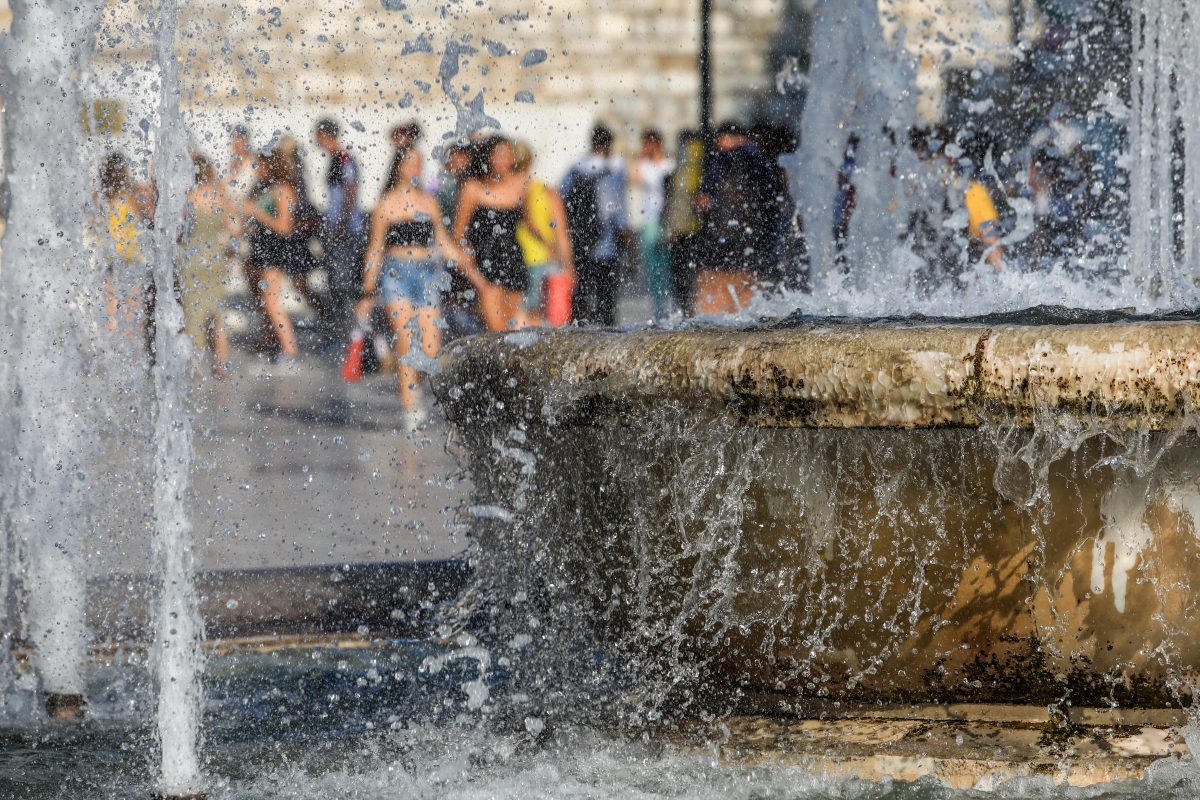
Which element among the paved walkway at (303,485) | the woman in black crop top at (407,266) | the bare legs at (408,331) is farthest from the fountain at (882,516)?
the bare legs at (408,331)

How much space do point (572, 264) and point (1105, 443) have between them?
292 inches

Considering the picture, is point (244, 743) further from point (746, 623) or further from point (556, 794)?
point (746, 623)

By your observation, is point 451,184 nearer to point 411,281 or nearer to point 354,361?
point 411,281

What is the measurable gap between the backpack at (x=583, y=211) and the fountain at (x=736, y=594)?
6.29m

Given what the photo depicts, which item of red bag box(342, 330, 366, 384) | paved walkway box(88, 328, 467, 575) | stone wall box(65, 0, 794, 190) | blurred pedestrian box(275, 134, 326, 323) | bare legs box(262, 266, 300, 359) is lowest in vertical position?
paved walkway box(88, 328, 467, 575)

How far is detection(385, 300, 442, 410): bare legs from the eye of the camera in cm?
852

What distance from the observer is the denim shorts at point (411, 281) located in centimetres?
849

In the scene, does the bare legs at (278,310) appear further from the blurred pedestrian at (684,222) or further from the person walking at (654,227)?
the blurred pedestrian at (684,222)

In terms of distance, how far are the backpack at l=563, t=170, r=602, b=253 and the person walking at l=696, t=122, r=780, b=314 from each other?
72 centimetres

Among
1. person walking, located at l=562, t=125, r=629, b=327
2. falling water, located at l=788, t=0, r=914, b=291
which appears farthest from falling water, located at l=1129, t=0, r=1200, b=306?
person walking, located at l=562, t=125, r=629, b=327

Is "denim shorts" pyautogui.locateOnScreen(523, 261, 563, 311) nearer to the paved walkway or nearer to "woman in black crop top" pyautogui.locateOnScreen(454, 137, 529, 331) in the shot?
"woman in black crop top" pyautogui.locateOnScreen(454, 137, 529, 331)

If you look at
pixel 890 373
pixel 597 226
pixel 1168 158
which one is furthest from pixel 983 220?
pixel 890 373

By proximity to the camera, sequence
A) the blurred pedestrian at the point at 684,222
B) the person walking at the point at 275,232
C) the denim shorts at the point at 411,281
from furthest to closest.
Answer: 1. the blurred pedestrian at the point at 684,222
2. the person walking at the point at 275,232
3. the denim shorts at the point at 411,281

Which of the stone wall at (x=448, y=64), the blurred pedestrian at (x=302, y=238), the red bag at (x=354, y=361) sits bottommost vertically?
the red bag at (x=354, y=361)
